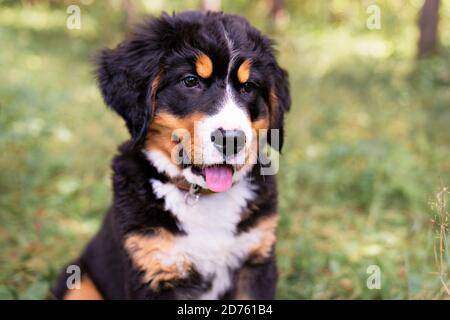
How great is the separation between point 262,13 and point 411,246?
1505cm

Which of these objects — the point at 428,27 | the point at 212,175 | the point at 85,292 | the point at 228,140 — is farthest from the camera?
the point at 428,27

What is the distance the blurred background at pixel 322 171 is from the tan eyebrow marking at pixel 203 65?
34.4 inches

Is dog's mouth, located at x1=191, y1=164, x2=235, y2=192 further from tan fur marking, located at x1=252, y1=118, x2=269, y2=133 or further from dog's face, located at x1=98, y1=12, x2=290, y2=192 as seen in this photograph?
tan fur marking, located at x1=252, y1=118, x2=269, y2=133

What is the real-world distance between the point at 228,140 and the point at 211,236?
653 mm

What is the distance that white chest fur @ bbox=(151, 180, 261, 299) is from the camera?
3.21m

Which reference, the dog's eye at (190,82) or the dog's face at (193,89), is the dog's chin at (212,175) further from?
the dog's eye at (190,82)

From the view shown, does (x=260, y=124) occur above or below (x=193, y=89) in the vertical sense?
below

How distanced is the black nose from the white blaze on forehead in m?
0.02

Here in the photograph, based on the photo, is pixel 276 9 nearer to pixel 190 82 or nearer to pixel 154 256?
pixel 190 82

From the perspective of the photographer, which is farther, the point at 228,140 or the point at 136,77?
the point at 136,77

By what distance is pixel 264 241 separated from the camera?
3326 millimetres

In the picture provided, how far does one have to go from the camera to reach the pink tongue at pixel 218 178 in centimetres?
315

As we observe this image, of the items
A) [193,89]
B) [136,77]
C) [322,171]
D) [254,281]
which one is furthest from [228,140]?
[322,171]

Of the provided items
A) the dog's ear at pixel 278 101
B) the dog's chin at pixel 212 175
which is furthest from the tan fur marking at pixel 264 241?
the dog's ear at pixel 278 101
